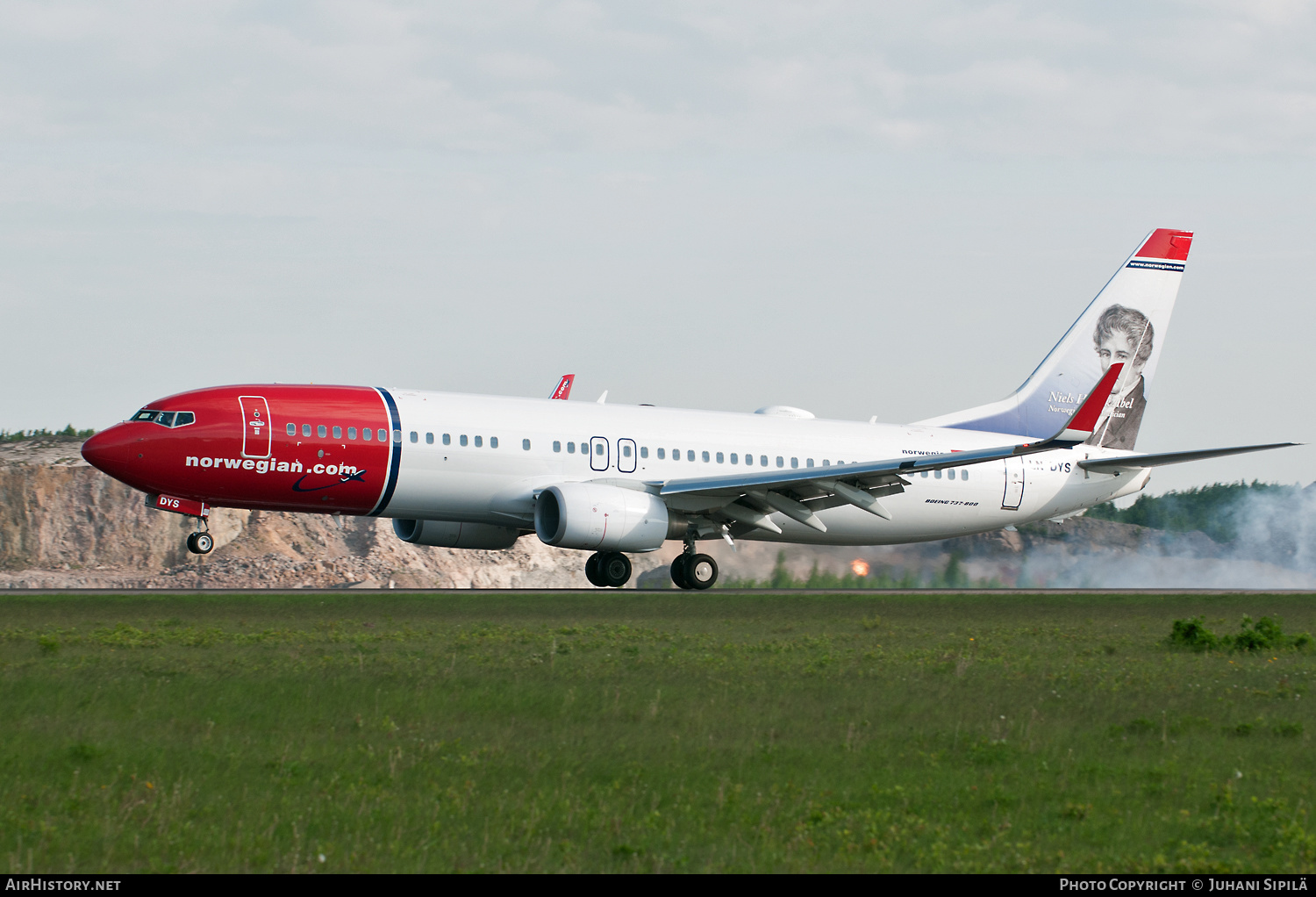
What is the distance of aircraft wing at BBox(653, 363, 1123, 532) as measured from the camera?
29438mm

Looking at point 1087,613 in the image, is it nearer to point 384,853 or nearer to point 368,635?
point 368,635

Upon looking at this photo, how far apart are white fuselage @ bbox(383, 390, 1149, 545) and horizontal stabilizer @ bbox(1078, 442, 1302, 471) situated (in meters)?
0.58

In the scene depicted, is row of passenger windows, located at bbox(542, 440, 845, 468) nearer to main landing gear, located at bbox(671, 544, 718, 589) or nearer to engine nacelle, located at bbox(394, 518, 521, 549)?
main landing gear, located at bbox(671, 544, 718, 589)

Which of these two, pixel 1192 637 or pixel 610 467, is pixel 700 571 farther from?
pixel 1192 637

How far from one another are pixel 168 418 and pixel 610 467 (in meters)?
9.50

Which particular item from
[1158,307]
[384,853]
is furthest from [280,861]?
[1158,307]

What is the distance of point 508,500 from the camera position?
95.8ft

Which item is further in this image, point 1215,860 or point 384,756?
point 384,756

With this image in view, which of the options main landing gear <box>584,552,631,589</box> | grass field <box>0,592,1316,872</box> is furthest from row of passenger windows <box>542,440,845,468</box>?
grass field <box>0,592,1316,872</box>

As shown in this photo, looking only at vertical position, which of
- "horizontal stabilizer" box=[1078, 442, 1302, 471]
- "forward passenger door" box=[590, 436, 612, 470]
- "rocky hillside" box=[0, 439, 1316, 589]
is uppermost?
"horizontal stabilizer" box=[1078, 442, 1302, 471]

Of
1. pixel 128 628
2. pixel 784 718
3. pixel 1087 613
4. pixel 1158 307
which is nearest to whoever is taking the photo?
pixel 784 718

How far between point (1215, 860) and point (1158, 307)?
114 feet

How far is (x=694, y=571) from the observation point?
31.4 meters

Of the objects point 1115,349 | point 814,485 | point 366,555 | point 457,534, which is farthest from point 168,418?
point 1115,349
